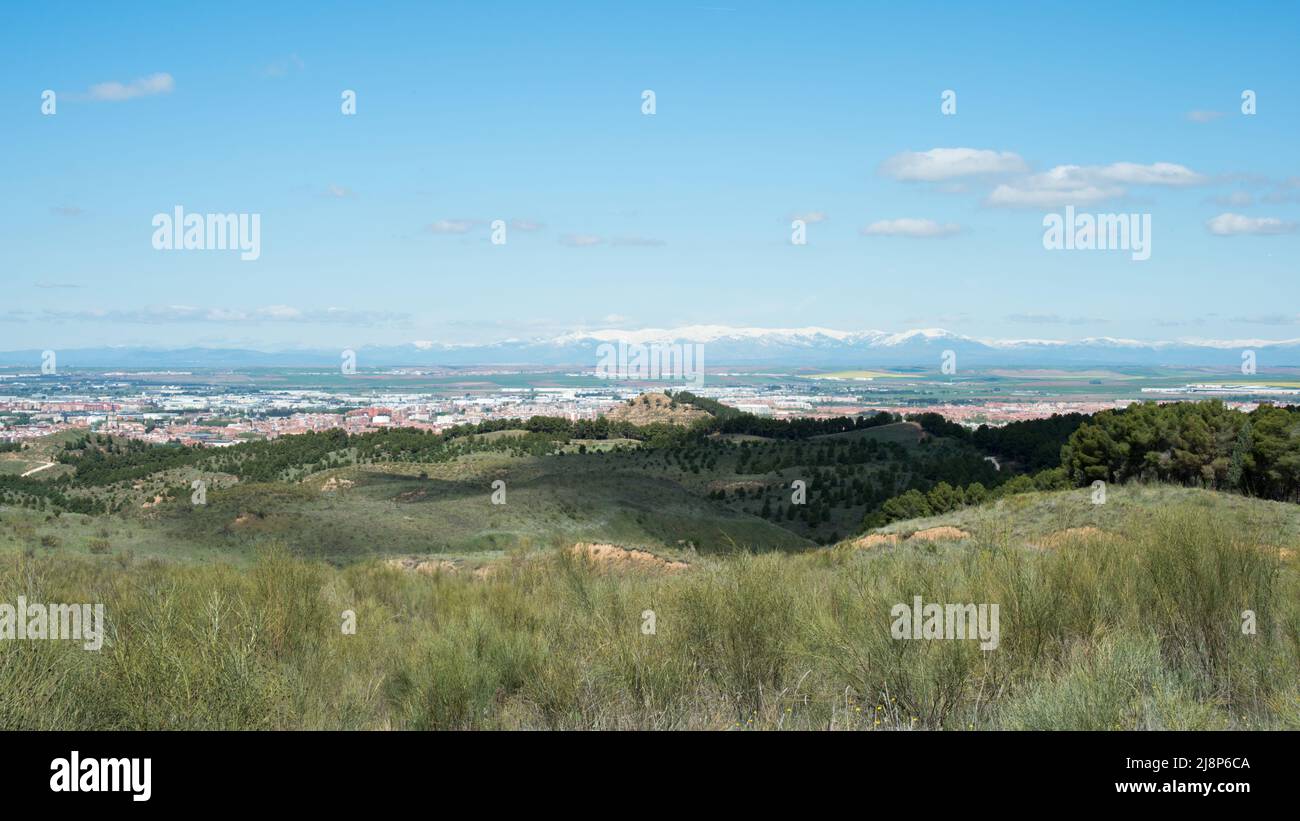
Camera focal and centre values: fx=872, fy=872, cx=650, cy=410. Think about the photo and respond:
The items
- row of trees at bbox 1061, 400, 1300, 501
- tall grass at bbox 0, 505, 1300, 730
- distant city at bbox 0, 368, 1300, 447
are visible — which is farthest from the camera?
distant city at bbox 0, 368, 1300, 447

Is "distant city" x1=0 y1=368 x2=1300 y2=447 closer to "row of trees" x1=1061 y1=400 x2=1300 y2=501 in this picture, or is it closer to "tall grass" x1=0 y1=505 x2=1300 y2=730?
"row of trees" x1=1061 y1=400 x2=1300 y2=501

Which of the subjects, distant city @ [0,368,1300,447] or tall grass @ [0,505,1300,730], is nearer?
tall grass @ [0,505,1300,730]

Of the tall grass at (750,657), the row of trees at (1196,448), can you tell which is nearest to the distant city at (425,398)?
the row of trees at (1196,448)

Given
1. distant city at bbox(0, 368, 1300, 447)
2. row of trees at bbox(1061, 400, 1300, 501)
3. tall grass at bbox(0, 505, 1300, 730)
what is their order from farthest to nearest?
1. distant city at bbox(0, 368, 1300, 447)
2. row of trees at bbox(1061, 400, 1300, 501)
3. tall grass at bbox(0, 505, 1300, 730)

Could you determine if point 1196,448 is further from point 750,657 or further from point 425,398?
point 425,398

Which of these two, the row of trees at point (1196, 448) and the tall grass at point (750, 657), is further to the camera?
the row of trees at point (1196, 448)

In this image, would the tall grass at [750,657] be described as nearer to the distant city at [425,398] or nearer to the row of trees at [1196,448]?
the row of trees at [1196,448]

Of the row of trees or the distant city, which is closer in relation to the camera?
the row of trees

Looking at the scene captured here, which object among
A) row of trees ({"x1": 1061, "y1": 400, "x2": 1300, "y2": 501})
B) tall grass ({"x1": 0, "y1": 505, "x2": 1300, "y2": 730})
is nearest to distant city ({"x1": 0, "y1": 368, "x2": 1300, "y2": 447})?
row of trees ({"x1": 1061, "y1": 400, "x2": 1300, "y2": 501})
